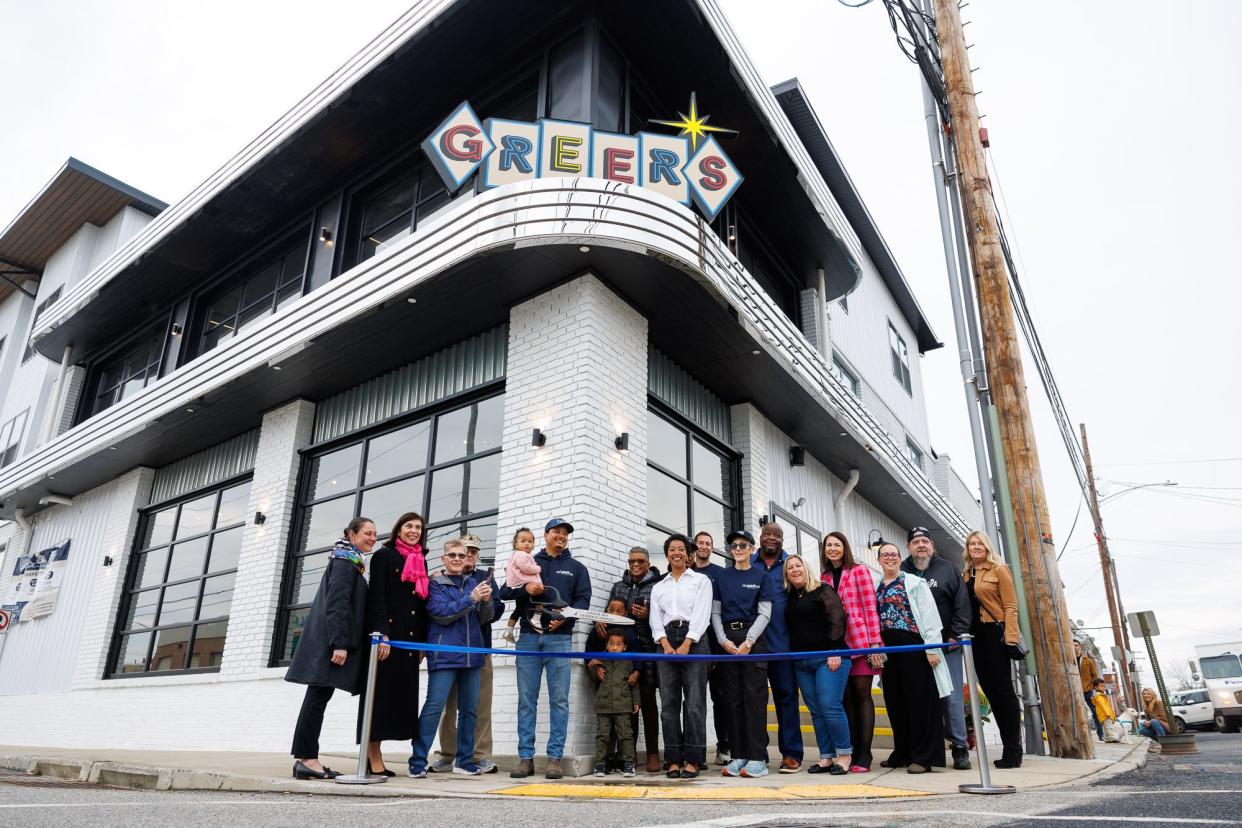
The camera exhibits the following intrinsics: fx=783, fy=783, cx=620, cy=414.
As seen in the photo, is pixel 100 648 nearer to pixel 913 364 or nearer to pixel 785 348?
pixel 785 348

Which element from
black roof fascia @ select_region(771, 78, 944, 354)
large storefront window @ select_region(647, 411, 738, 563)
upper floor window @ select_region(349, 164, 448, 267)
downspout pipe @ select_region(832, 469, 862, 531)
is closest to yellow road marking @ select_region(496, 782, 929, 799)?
large storefront window @ select_region(647, 411, 738, 563)

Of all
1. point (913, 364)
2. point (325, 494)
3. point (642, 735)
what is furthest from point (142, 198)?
point (913, 364)

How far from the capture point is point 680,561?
6.49 metres

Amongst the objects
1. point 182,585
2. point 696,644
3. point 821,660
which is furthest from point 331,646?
point 182,585

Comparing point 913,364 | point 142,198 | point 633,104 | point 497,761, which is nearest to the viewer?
point 497,761

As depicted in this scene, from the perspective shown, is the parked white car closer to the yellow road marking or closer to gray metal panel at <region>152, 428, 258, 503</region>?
the yellow road marking

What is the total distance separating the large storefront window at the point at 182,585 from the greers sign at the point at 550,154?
22.4 feet

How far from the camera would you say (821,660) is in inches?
252

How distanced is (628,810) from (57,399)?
1710 centimetres

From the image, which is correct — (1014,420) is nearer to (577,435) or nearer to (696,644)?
(696,644)

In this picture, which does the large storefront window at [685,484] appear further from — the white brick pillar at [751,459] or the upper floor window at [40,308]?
the upper floor window at [40,308]

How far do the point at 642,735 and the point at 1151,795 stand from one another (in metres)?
4.65

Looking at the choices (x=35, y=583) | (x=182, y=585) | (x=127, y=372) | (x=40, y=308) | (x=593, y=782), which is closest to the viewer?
(x=593, y=782)

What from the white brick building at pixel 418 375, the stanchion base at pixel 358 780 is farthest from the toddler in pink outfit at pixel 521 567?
the stanchion base at pixel 358 780
